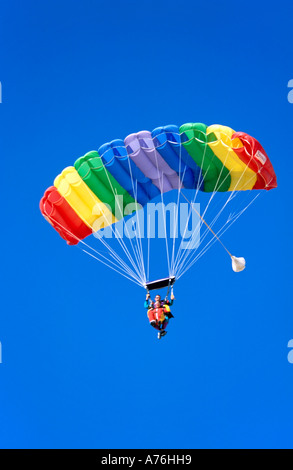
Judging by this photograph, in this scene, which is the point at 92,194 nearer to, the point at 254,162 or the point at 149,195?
the point at 149,195

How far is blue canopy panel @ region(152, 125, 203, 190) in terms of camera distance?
15867mm

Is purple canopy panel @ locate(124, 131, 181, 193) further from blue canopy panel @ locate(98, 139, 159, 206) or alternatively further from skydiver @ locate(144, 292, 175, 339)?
skydiver @ locate(144, 292, 175, 339)

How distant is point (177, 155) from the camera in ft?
53.3

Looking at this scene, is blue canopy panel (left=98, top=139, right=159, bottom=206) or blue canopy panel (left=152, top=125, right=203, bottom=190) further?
blue canopy panel (left=98, top=139, right=159, bottom=206)

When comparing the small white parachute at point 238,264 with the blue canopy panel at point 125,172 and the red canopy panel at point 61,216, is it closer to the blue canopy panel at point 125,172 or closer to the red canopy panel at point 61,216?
the blue canopy panel at point 125,172

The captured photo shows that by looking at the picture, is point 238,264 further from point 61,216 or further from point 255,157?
point 61,216

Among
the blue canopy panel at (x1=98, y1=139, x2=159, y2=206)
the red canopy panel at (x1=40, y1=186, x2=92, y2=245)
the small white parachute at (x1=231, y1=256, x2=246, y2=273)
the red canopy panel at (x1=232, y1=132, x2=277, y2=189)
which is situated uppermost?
the blue canopy panel at (x1=98, y1=139, x2=159, y2=206)

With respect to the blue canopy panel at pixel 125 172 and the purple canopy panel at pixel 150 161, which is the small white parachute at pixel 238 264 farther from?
the blue canopy panel at pixel 125 172

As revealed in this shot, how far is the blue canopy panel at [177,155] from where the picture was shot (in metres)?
15.9

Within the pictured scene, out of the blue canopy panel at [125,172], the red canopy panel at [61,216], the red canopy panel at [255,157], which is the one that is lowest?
the red canopy panel at [61,216]

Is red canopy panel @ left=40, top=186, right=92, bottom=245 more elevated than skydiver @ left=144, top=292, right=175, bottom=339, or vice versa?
red canopy panel @ left=40, top=186, right=92, bottom=245

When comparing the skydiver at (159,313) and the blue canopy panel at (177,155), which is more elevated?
the blue canopy panel at (177,155)

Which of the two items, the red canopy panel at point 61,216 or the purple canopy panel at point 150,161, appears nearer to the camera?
the purple canopy panel at point 150,161
